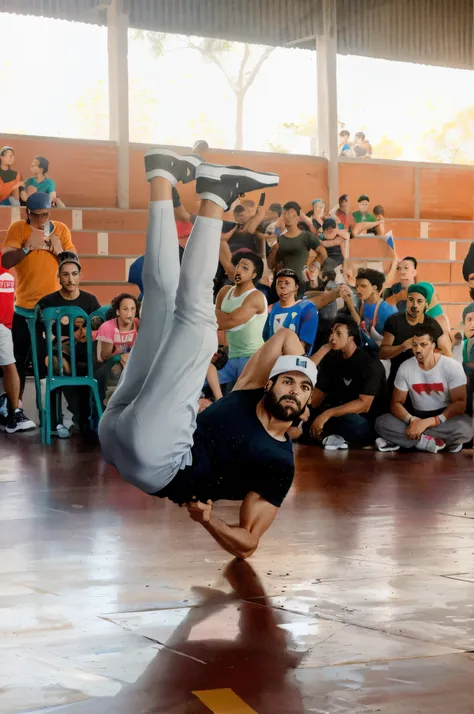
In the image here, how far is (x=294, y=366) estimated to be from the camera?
186 inches

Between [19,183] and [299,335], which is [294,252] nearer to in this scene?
[299,335]

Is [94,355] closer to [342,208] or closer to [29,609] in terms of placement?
[29,609]

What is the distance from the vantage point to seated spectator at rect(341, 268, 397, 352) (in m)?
9.70

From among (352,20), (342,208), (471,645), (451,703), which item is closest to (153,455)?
(471,645)

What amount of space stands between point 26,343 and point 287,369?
5.67 metres

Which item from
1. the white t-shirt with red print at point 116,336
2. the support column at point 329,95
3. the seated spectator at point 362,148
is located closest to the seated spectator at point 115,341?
the white t-shirt with red print at point 116,336

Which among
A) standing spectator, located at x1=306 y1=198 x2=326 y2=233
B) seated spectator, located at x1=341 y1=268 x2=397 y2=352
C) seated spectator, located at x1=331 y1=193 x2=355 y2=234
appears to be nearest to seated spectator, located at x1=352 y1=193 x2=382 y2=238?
seated spectator, located at x1=331 y1=193 x2=355 y2=234

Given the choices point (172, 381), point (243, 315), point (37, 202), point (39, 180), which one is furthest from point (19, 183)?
point (172, 381)

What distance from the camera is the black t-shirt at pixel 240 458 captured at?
184 inches

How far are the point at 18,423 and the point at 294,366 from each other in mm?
5523

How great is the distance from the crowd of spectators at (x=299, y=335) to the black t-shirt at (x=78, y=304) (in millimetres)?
11

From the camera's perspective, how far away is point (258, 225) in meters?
11.0

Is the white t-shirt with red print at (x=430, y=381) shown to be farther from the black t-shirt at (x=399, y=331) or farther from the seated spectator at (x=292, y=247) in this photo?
the seated spectator at (x=292, y=247)

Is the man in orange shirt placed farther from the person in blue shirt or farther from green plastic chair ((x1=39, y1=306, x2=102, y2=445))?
the person in blue shirt
